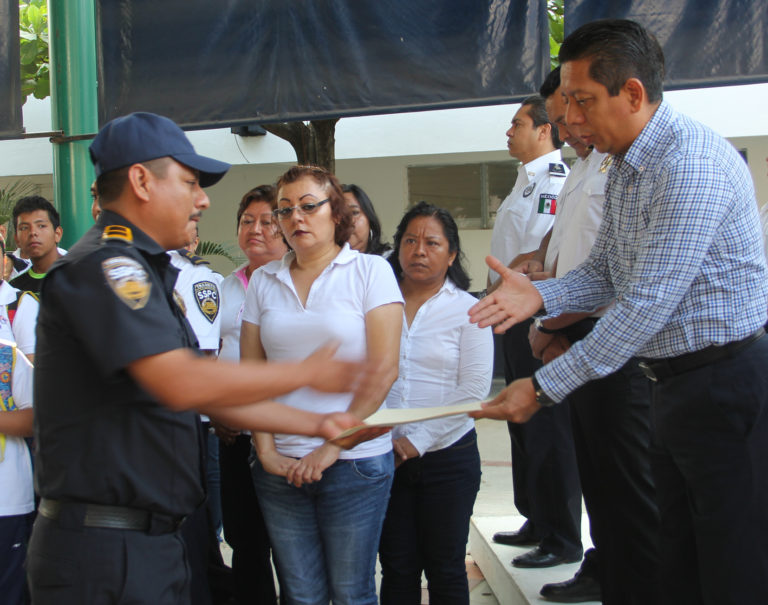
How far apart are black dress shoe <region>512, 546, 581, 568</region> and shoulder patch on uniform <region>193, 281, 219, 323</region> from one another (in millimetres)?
1850


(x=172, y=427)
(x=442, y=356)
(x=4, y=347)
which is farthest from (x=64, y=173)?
(x=172, y=427)

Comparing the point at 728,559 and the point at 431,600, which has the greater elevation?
the point at 728,559

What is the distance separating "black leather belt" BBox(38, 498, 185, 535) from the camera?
1.79 metres

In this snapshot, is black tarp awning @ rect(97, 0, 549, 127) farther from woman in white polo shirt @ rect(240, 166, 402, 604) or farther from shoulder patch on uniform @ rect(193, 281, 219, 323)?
woman in white polo shirt @ rect(240, 166, 402, 604)

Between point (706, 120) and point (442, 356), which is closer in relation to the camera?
point (442, 356)

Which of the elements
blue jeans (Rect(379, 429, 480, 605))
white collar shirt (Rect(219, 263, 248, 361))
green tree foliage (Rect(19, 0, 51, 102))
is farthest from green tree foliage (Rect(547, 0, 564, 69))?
green tree foliage (Rect(19, 0, 51, 102))

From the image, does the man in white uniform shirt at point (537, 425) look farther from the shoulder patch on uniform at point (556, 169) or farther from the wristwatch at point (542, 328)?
the wristwatch at point (542, 328)

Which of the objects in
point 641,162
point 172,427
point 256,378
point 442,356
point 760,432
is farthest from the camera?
point 442,356

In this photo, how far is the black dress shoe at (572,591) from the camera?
332cm

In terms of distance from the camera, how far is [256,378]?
1702 millimetres

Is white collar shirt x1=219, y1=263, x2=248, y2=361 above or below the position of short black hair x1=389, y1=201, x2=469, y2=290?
below

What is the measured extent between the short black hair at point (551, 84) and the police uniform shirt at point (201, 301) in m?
1.74

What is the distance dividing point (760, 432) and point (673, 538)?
456 millimetres

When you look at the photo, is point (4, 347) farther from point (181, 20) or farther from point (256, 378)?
point (181, 20)
